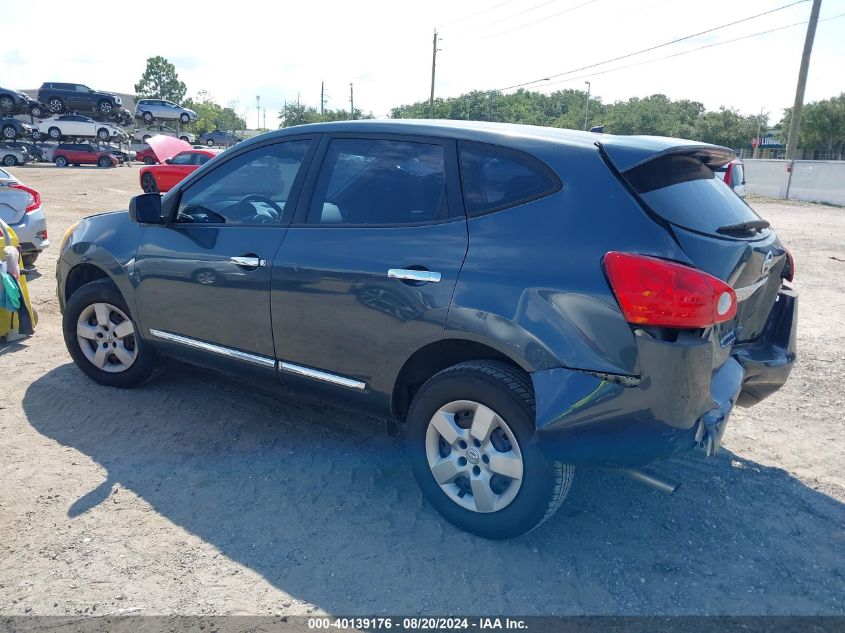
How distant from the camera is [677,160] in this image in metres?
2.92

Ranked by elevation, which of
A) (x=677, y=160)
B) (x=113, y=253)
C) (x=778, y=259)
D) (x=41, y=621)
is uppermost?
(x=677, y=160)

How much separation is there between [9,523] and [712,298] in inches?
127

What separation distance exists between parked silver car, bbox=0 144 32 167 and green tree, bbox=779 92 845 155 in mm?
57749

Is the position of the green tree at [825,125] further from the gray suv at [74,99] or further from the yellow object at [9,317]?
the yellow object at [9,317]

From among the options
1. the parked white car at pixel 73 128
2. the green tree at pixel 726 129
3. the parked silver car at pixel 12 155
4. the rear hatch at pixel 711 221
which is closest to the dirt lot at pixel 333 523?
the rear hatch at pixel 711 221

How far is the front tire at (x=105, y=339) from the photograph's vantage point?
443cm

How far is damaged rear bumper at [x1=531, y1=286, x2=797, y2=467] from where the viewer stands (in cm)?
250

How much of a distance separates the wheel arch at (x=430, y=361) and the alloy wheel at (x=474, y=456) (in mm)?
243

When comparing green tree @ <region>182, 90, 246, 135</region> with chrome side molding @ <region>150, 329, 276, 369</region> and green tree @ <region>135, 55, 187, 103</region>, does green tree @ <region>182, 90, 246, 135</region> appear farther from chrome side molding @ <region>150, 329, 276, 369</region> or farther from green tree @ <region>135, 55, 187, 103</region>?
chrome side molding @ <region>150, 329, 276, 369</region>

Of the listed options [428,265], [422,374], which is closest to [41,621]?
[422,374]

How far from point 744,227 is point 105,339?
3985 millimetres

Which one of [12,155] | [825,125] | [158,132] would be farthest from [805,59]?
[158,132]

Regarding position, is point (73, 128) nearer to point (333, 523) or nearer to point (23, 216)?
point (23, 216)

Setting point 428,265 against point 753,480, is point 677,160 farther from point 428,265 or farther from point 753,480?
point 753,480
